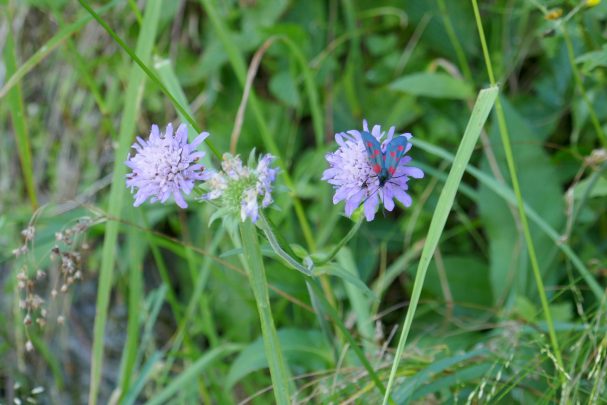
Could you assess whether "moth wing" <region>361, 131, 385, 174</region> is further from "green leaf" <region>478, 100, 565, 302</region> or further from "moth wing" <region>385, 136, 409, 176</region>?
"green leaf" <region>478, 100, 565, 302</region>

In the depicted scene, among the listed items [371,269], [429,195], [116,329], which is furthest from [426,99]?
[116,329]

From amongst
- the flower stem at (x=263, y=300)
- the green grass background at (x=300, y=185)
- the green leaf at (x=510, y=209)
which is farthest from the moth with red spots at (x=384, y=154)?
the green leaf at (x=510, y=209)

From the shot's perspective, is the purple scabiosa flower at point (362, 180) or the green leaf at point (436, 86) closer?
the purple scabiosa flower at point (362, 180)

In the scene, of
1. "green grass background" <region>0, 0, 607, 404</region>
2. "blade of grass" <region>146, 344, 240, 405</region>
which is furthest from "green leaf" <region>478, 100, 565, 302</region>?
"blade of grass" <region>146, 344, 240, 405</region>

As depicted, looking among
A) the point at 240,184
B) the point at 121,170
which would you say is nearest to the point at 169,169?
the point at 240,184

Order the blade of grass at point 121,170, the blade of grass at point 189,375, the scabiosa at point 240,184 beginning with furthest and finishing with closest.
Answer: the blade of grass at point 189,375 → the blade of grass at point 121,170 → the scabiosa at point 240,184

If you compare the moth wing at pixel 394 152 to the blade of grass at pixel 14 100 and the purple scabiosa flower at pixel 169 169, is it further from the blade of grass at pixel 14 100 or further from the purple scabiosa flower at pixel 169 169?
the blade of grass at pixel 14 100
